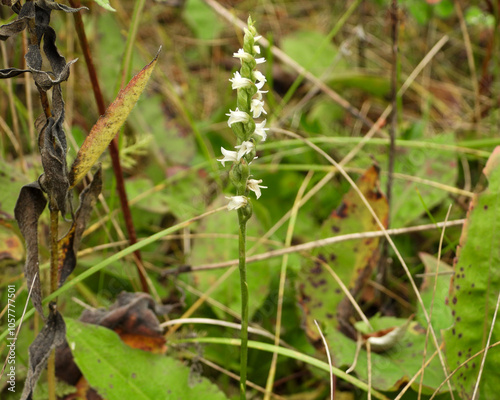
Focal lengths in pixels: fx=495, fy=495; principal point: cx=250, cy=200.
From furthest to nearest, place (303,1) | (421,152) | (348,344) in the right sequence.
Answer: (303,1) → (421,152) → (348,344)

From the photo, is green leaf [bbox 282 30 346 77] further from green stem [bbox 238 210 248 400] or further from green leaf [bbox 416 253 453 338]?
green stem [bbox 238 210 248 400]

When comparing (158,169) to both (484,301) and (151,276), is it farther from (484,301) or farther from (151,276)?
(484,301)

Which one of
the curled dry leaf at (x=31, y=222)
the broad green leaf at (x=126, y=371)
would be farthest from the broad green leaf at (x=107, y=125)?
the broad green leaf at (x=126, y=371)

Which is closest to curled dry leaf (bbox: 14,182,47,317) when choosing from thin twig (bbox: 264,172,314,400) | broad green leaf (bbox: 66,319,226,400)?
broad green leaf (bbox: 66,319,226,400)

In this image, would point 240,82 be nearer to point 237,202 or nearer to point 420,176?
point 237,202

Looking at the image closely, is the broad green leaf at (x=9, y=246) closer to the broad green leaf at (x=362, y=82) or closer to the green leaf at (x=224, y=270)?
the green leaf at (x=224, y=270)

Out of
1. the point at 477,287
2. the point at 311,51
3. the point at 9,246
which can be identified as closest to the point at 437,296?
the point at 477,287

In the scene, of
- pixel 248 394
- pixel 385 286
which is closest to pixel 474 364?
pixel 385 286

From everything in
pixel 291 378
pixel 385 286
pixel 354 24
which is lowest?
pixel 291 378
